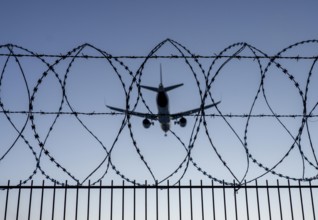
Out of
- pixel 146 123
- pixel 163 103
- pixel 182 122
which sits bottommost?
pixel 146 123

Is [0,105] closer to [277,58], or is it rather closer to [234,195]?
[234,195]

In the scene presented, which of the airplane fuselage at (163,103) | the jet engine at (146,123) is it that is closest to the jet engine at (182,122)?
the airplane fuselage at (163,103)

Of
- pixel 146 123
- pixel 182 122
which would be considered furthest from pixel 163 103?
pixel 146 123

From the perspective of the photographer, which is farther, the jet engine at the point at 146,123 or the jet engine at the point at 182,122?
the jet engine at the point at 182,122

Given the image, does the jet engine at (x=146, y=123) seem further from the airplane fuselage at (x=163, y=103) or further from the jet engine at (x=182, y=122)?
the jet engine at (x=182, y=122)

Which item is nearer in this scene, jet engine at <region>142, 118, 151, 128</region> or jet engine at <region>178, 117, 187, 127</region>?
jet engine at <region>142, 118, 151, 128</region>

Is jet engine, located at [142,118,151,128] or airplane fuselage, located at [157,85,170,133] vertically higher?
airplane fuselage, located at [157,85,170,133]

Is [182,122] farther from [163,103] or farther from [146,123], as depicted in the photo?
[146,123]

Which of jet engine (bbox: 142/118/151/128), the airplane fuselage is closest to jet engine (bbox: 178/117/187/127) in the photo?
the airplane fuselage

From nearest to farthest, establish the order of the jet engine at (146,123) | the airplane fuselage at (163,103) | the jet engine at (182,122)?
the jet engine at (146,123) < the airplane fuselage at (163,103) < the jet engine at (182,122)

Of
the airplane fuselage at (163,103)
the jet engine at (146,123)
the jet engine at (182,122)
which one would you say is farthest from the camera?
the jet engine at (182,122)

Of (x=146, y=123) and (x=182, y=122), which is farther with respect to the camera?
(x=182, y=122)

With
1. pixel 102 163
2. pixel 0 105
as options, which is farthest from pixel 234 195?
pixel 0 105

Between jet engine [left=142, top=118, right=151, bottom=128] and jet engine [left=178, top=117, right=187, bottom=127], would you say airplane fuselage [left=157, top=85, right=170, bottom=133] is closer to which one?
jet engine [left=178, top=117, right=187, bottom=127]
